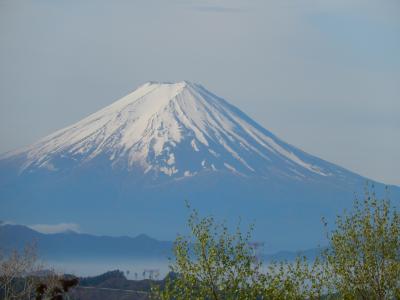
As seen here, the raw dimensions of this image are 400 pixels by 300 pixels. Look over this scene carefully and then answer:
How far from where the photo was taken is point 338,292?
93.8 ft

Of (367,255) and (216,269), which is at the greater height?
(367,255)

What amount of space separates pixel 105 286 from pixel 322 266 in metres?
79.2

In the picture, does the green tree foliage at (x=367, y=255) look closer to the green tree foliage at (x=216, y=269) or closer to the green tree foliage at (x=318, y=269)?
the green tree foliage at (x=318, y=269)

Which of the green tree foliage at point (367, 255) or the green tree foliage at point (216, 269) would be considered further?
the green tree foliage at point (367, 255)

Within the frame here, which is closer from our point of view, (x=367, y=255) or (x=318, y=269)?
(x=367, y=255)

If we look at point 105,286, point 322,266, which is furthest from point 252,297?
point 105,286

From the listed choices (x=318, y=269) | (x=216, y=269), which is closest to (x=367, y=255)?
(x=318, y=269)

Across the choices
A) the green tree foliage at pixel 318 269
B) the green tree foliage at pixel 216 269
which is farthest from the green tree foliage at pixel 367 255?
the green tree foliage at pixel 216 269

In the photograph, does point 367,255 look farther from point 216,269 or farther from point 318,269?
point 216,269

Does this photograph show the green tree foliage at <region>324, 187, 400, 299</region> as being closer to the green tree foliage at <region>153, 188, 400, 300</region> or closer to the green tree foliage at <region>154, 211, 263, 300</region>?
the green tree foliage at <region>153, 188, 400, 300</region>

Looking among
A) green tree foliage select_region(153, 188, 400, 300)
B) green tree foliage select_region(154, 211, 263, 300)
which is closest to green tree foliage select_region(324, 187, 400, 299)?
green tree foliage select_region(153, 188, 400, 300)

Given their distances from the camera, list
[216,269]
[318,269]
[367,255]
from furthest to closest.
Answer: [318,269]
[216,269]
[367,255]

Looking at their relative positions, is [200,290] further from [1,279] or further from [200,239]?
[1,279]

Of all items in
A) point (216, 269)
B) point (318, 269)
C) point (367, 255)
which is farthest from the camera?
point (318, 269)
